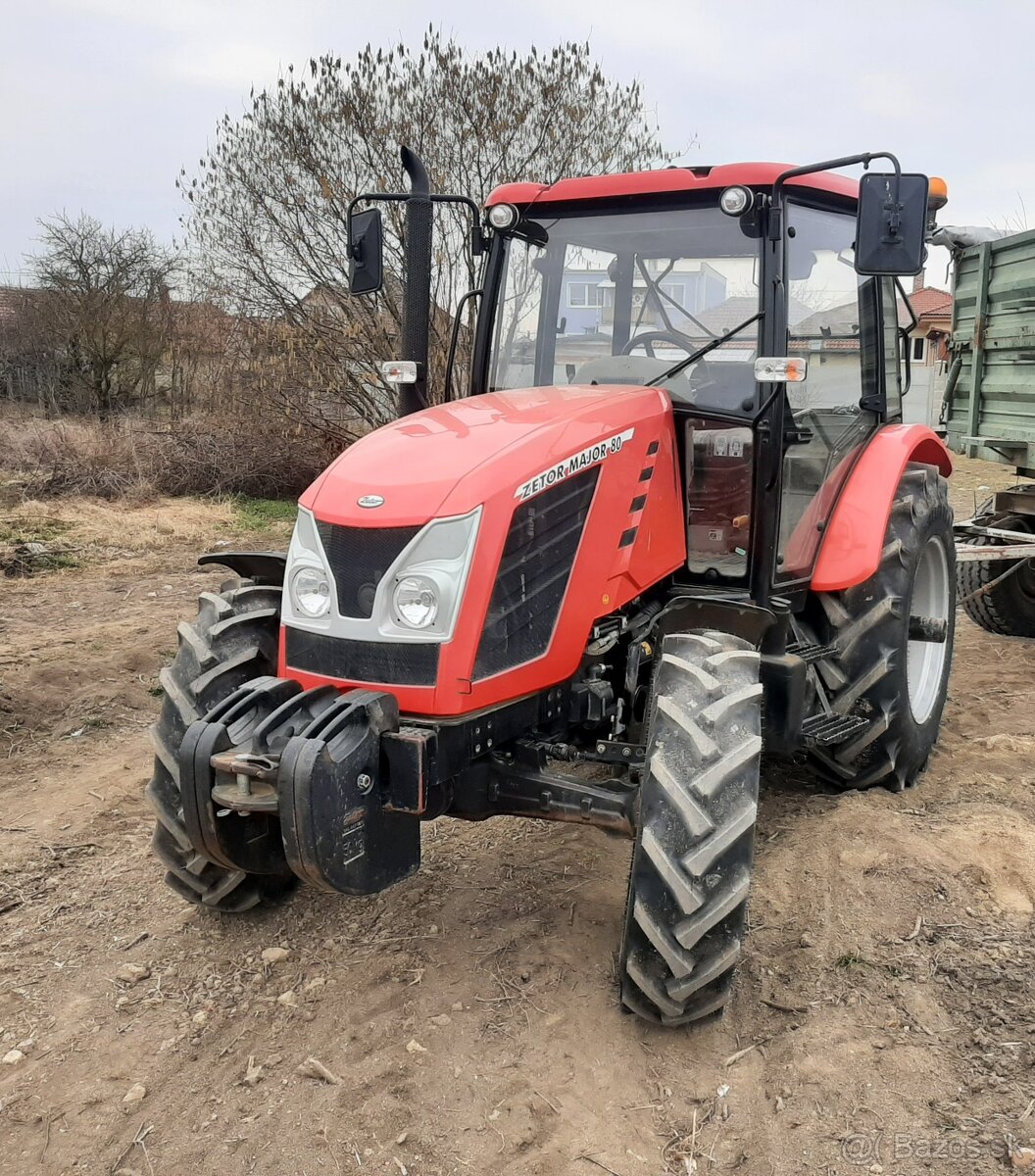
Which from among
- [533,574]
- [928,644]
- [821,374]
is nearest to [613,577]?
[533,574]

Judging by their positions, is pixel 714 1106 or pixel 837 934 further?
pixel 837 934

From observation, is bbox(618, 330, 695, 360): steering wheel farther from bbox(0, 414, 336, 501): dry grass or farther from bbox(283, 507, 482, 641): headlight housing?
bbox(0, 414, 336, 501): dry grass

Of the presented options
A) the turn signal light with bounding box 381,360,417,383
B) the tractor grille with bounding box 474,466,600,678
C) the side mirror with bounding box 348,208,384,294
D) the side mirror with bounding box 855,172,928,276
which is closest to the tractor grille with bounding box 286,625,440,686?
the tractor grille with bounding box 474,466,600,678

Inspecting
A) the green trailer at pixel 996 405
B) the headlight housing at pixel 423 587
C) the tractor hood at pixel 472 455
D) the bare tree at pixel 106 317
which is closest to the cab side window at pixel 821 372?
the tractor hood at pixel 472 455

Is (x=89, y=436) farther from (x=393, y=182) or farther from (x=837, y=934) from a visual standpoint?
(x=837, y=934)

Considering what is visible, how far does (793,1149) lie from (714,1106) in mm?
241

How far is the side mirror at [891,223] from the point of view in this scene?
3.17 m

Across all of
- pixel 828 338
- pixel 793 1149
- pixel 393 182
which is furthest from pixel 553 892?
pixel 393 182

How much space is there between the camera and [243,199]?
1301 cm

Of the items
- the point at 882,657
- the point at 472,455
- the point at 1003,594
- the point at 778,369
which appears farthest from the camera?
the point at 1003,594

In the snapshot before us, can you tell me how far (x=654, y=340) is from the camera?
4.07m

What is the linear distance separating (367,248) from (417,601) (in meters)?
1.59

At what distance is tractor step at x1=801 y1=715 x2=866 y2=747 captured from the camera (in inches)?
156

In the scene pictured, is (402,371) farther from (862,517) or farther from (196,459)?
(196,459)
